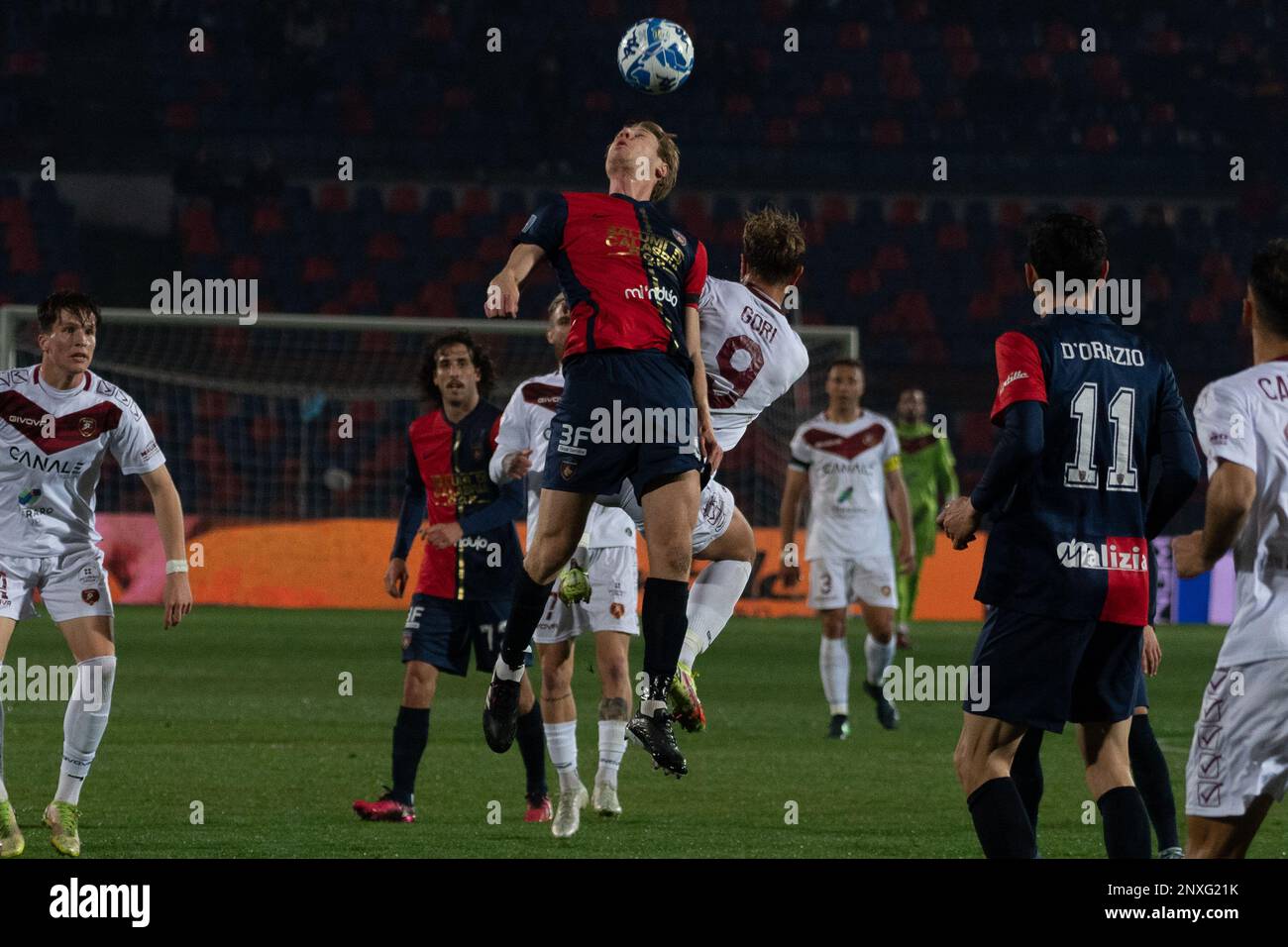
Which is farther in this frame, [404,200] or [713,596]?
[404,200]

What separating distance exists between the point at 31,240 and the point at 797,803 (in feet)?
68.5

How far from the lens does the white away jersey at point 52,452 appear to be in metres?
6.68

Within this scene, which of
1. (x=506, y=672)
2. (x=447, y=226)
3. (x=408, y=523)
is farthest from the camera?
(x=447, y=226)

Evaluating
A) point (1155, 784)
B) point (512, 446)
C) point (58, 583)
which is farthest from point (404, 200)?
point (1155, 784)

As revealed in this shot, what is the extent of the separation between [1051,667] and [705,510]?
5.45ft

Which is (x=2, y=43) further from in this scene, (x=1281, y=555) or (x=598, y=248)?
(x=1281, y=555)

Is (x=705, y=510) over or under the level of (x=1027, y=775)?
over

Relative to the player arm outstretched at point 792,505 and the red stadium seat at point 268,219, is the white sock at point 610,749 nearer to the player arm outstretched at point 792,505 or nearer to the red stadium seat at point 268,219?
the player arm outstretched at point 792,505

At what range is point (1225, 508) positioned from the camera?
432 cm

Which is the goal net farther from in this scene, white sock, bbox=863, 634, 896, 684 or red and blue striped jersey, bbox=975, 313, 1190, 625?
red and blue striped jersey, bbox=975, 313, 1190, 625

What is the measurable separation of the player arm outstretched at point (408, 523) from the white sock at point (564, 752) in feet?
3.57

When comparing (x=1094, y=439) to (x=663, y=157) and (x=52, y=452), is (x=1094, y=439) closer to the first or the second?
(x=663, y=157)
